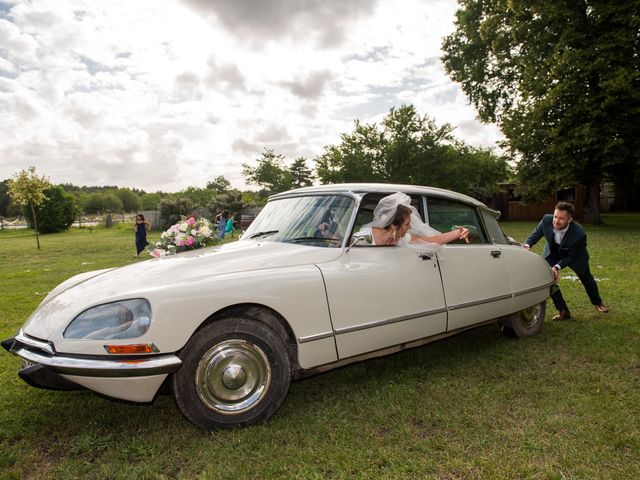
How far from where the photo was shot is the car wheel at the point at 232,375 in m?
2.87

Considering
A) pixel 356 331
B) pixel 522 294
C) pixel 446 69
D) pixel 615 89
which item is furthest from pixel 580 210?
pixel 356 331

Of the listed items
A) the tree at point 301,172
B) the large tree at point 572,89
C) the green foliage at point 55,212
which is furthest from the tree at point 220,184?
the large tree at point 572,89

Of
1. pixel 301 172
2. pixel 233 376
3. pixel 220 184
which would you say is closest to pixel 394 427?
pixel 233 376

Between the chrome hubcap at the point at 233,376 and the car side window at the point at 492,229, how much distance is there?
9.75 ft

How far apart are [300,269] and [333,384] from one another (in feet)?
4.14

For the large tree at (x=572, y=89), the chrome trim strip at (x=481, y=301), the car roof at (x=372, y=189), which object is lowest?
the chrome trim strip at (x=481, y=301)

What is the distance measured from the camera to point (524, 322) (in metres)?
5.23

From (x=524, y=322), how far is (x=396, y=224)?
2578 mm

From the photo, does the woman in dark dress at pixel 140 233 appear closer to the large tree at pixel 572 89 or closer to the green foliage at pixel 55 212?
the large tree at pixel 572 89

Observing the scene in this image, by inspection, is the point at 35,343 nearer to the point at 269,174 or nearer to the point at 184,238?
the point at 184,238

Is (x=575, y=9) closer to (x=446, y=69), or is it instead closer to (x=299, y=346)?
(x=446, y=69)

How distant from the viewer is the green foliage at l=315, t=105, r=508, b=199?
106 ft

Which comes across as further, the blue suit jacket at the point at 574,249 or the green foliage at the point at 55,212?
the green foliage at the point at 55,212

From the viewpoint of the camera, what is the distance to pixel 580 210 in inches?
1314
